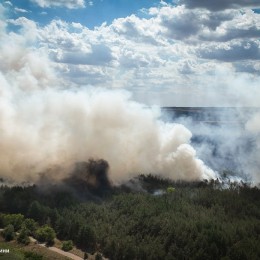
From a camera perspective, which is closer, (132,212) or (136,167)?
(132,212)

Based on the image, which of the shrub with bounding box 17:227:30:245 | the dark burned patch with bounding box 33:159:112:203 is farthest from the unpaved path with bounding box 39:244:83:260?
the dark burned patch with bounding box 33:159:112:203

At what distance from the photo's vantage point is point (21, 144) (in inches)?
5458

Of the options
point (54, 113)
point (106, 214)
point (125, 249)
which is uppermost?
point (54, 113)

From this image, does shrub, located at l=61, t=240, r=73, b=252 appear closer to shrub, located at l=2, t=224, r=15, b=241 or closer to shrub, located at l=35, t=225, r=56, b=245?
shrub, located at l=35, t=225, r=56, b=245

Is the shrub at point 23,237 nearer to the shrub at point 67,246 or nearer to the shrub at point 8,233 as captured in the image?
the shrub at point 8,233

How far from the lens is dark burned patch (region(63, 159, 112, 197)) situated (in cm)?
13788

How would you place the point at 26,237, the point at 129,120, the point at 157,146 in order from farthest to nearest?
the point at 157,146, the point at 129,120, the point at 26,237

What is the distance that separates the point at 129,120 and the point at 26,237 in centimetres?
6673

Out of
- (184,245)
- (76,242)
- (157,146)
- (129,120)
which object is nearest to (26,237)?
(76,242)

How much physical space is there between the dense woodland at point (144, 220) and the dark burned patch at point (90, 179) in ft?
13.1

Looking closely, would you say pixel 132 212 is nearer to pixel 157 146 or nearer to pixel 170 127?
pixel 157 146

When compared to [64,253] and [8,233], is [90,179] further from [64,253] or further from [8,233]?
[64,253]

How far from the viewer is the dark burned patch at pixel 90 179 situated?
137875 mm

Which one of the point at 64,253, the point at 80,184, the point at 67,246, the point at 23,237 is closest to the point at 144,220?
the point at 67,246
